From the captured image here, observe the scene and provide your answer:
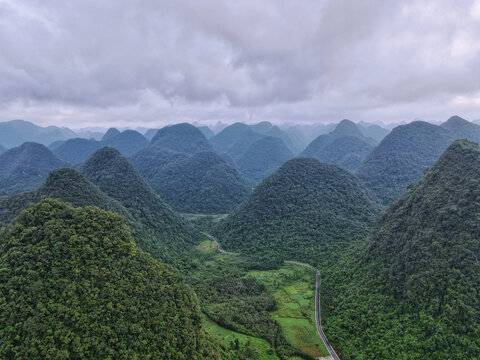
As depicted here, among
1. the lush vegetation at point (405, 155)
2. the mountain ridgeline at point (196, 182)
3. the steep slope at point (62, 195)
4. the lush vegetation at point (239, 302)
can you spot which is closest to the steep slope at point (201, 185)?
the mountain ridgeline at point (196, 182)

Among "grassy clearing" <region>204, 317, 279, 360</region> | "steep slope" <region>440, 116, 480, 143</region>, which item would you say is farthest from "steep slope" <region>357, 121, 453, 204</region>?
"grassy clearing" <region>204, 317, 279, 360</region>

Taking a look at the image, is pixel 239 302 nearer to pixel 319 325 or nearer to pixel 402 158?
pixel 319 325

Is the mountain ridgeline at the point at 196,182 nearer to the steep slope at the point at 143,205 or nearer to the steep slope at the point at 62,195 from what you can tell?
the steep slope at the point at 143,205

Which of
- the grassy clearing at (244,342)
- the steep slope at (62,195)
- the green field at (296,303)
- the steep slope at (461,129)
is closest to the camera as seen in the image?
Result: the grassy clearing at (244,342)

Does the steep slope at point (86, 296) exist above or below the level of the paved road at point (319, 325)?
above

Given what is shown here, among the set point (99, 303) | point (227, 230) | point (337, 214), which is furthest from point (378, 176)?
point (99, 303)

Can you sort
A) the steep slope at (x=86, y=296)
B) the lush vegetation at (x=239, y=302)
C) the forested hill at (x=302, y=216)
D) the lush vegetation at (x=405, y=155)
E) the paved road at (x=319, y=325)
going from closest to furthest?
1. the steep slope at (x=86, y=296)
2. the paved road at (x=319, y=325)
3. the lush vegetation at (x=239, y=302)
4. the forested hill at (x=302, y=216)
5. the lush vegetation at (x=405, y=155)

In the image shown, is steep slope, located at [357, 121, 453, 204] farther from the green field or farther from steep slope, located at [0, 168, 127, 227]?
steep slope, located at [0, 168, 127, 227]
